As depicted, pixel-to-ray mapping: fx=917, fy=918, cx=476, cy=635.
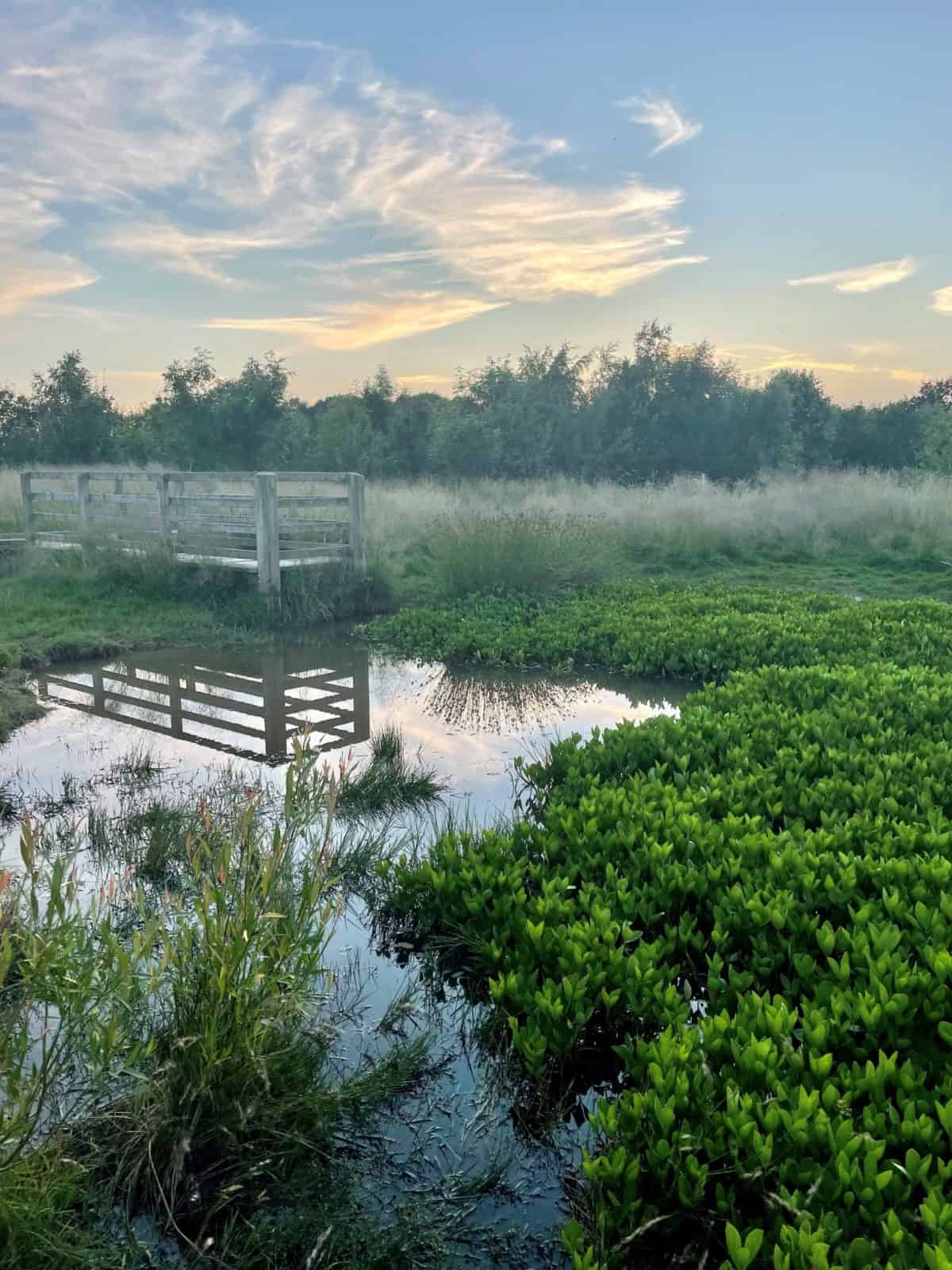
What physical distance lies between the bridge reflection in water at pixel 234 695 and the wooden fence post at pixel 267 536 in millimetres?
1590

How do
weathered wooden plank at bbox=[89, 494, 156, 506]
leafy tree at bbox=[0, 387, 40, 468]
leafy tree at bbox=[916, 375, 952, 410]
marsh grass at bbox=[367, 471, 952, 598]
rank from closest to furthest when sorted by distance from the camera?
marsh grass at bbox=[367, 471, 952, 598]
weathered wooden plank at bbox=[89, 494, 156, 506]
leafy tree at bbox=[0, 387, 40, 468]
leafy tree at bbox=[916, 375, 952, 410]

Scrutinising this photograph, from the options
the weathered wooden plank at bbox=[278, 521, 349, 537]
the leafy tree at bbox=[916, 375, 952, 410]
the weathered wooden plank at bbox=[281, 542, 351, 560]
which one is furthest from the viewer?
the leafy tree at bbox=[916, 375, 952, 410]

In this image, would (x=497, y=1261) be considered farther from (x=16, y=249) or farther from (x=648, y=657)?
(x=16, y=249)

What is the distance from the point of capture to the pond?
2.78 meters

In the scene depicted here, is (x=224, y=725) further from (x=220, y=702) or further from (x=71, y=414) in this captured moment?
(x=71, y=414)

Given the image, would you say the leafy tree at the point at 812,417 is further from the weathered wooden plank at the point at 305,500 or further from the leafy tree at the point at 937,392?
the weathered wooden plank at the point at 305,500

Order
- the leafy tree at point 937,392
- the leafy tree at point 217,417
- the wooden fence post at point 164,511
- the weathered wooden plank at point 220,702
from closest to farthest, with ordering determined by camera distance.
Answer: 1. the weathered wooden plank at point 220,702
2. the wooden fence post at point 164,511
3. the leafy tree at point 217,417
4. the leafy tree at point 937,392

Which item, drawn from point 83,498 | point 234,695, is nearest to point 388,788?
point 234,695

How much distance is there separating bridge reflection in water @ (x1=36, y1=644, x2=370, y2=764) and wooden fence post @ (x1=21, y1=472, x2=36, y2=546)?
535 cm

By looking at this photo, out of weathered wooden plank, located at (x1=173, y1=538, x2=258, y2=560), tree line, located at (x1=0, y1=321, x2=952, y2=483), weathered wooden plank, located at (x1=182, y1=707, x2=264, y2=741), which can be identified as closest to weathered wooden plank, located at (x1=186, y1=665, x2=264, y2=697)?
weathered wooden plank, located at (x1=182, y1=707, x2=264, y2=741)

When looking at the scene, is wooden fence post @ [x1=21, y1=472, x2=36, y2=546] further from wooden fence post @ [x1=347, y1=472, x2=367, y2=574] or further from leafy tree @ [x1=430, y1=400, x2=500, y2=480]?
leafy tree @ [x1=430, y1=400, x2=500, y2=480]

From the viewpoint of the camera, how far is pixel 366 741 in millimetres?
6922

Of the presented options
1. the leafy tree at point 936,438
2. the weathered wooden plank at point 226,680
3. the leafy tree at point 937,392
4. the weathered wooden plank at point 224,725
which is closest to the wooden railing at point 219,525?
the weathered wooden plank at point 226,680

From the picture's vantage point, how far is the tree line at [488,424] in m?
31.8
